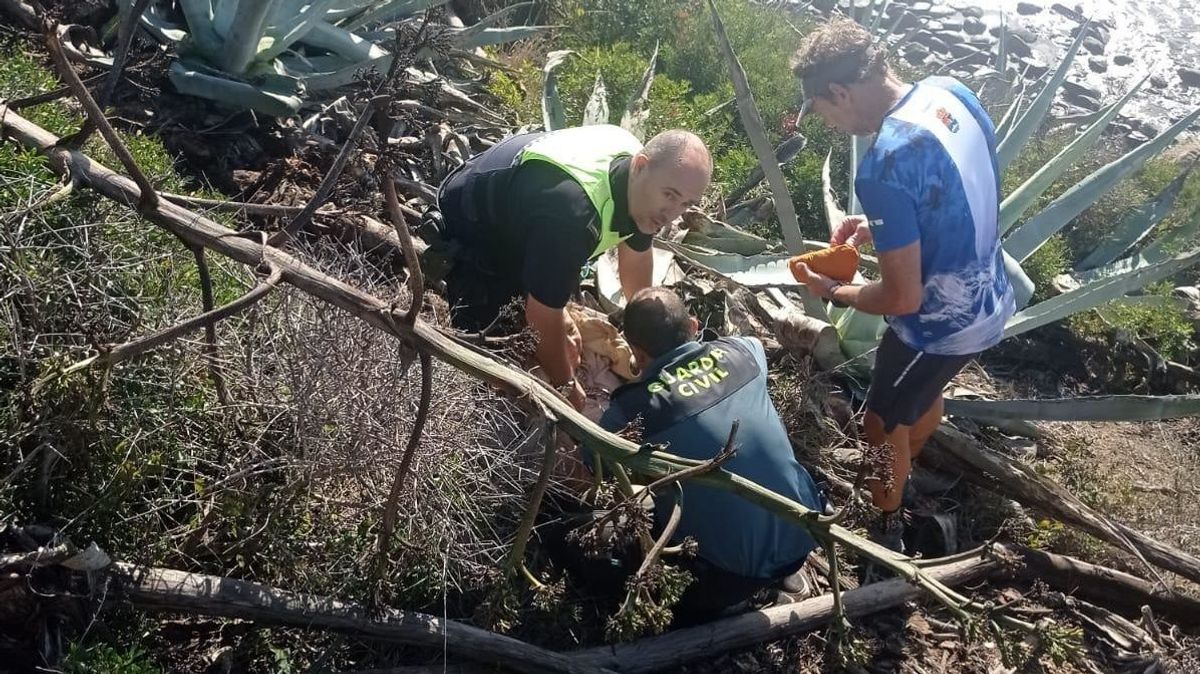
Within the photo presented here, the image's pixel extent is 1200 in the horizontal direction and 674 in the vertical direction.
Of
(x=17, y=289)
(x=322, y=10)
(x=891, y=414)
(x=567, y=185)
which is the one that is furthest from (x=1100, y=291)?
(x=17, y=289)

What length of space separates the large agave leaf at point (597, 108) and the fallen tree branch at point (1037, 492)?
2.16m

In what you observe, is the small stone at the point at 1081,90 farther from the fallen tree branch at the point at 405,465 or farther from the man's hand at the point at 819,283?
the fallen tree branch at the point at 405,465

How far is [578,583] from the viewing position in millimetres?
3533

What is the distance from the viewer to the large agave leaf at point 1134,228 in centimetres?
548

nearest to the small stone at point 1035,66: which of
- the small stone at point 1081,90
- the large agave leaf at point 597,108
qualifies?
the small stone at point 1081,90

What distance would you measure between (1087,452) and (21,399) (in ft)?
14.0

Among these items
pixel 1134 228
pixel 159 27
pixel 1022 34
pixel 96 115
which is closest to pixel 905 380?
pixel 1134 228

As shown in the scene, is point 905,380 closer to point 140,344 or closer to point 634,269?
point 634,269

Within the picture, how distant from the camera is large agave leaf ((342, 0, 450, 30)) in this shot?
17.1ft

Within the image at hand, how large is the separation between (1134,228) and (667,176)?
3.36 meters

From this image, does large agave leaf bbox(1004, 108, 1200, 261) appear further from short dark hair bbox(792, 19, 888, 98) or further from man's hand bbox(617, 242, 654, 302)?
man's hand bbox(617, 242, 654, 302)

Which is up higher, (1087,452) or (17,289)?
(17,289)

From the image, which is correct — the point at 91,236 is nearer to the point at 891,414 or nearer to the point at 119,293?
the point at 119,293

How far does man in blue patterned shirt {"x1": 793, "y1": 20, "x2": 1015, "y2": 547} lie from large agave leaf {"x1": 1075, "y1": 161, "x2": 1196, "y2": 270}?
7.35 ft
